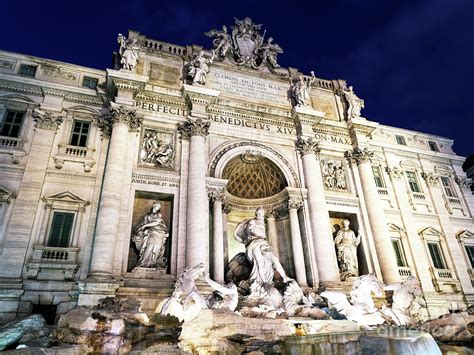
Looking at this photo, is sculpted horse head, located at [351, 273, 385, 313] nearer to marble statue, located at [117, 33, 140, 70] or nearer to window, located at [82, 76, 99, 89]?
marble statue, located at [117, 33, 140, 70]

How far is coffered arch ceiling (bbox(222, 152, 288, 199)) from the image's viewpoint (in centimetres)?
1836

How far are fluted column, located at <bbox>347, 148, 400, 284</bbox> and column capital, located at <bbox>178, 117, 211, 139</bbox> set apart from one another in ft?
28.4

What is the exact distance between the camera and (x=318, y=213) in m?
17.2

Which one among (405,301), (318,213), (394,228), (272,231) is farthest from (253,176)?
(405,301)

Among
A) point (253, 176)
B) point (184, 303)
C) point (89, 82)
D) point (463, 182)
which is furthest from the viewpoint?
point (463, 182)

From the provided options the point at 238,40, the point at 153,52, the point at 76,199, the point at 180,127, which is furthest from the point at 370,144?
the point at 76,199

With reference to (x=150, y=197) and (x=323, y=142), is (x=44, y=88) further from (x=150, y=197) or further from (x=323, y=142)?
(x=323, y=142)

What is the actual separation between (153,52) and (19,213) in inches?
404

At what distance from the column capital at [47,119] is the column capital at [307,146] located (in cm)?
1184

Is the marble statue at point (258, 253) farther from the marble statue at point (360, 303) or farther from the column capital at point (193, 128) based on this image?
the column capital at point (193, 128)

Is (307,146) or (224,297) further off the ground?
(307,146)

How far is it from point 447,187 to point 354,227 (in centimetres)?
940

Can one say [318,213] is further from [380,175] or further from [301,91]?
[301,91]

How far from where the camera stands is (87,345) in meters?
A: 8.03
